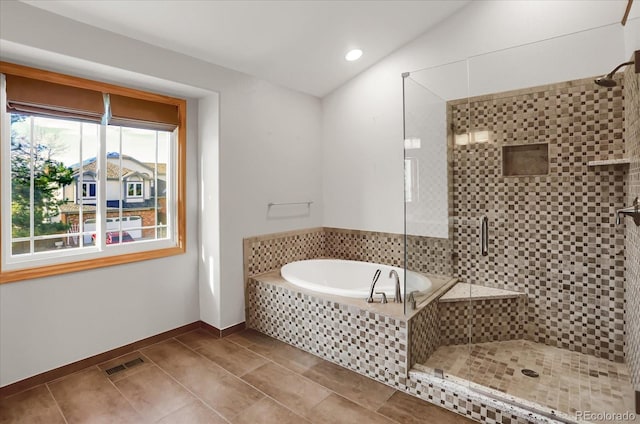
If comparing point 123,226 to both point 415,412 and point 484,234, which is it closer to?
point 415,412

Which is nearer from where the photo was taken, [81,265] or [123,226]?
[81,265]

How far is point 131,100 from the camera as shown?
284cm

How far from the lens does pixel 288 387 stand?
2.34 m

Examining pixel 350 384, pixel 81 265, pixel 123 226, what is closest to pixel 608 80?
pixel 350 384

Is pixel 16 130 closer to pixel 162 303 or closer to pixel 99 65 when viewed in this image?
pixel 99 65

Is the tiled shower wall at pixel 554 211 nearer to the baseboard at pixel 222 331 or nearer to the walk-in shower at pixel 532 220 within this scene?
the walk-in shower at pixel 532 220

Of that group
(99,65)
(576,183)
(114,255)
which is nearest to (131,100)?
(99,65)

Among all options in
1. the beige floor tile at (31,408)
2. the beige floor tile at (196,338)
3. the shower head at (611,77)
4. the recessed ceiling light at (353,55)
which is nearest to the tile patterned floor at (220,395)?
the beige floor tile at (31,408)

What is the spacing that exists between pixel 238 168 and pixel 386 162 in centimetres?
145

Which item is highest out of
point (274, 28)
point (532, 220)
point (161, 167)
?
point (274, 28)

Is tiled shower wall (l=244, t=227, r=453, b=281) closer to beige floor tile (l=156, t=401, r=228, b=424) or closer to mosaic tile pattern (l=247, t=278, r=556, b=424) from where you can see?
mosaic tile pattern (l=247, t=278, r=556, b=424)

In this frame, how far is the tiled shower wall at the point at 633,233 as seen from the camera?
1.93 metres

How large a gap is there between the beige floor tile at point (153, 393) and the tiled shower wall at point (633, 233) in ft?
8.61

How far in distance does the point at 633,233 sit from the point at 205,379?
2846 mm
